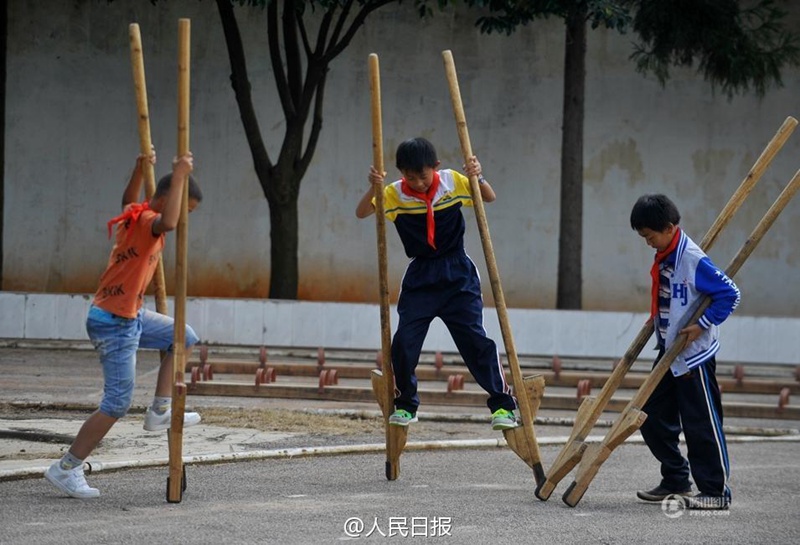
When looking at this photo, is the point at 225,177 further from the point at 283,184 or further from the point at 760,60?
the point at 760,60

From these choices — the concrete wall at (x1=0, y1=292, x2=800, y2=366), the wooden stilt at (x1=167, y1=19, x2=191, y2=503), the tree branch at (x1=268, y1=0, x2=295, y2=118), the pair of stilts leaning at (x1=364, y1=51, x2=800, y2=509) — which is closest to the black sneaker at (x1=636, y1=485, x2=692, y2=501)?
the pair of stilts leaning at (x1=364, y1=51, x2=800, y2=509)

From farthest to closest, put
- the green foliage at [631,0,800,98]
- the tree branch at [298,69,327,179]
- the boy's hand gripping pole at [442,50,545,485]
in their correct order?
the green foliage at [631,0,800,98] → the tree branch at [298,69,327,179] → the boy's hand gripping pole at [442,50,545,485]

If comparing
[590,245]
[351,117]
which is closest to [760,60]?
[590,245]

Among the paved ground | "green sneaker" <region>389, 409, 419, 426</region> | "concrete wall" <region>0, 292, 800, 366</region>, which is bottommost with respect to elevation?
"concrete wall" <region>0, 292, 800, 366</region>

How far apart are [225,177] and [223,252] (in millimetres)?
1229

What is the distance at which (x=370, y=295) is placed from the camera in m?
22.2

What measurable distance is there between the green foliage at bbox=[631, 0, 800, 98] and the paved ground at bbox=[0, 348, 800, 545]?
1028cm

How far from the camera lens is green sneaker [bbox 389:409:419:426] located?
784 centimetres

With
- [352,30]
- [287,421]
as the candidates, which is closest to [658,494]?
[287,421]

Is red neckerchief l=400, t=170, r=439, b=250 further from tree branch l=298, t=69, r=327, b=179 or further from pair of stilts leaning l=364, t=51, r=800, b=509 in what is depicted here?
tree branch l=298, t=69, r=327, b=179

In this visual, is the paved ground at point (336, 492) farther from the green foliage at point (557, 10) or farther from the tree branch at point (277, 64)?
the tree branch at point (277, 64)

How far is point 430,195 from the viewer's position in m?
Answer: 7.82

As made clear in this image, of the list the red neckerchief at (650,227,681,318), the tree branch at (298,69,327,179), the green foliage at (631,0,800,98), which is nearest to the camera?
the red neckerchief at (650,227,681,318)

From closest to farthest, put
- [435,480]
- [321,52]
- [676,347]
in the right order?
1. [676,347]
2. [435,480]
3. [321,52]
